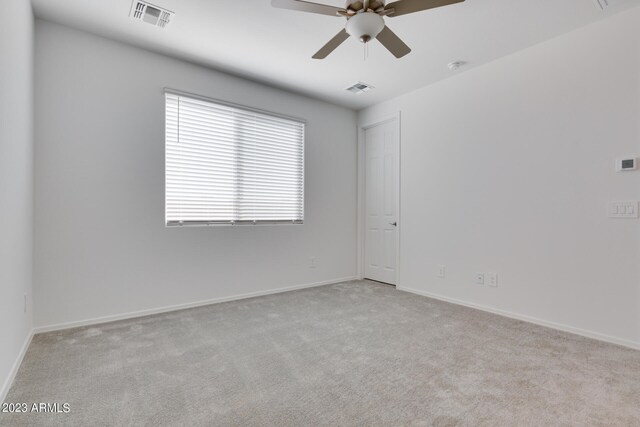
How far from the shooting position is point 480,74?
343 centimetres

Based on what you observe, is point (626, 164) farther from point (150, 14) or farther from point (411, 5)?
point (150, 14)

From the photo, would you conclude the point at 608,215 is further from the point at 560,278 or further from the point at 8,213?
the point at 8,213

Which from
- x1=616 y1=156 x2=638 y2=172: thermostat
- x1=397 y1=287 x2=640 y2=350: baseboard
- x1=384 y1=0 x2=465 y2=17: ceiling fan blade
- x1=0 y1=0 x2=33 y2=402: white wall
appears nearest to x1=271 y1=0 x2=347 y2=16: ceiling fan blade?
x1=384 y1=0 x2=465 y2=17: ceiling fan blade

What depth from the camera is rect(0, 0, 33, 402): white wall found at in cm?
174

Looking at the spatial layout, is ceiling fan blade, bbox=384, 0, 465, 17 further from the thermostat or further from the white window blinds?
the white window blinds

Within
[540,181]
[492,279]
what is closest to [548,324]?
[492,279]

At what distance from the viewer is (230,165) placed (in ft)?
12.2

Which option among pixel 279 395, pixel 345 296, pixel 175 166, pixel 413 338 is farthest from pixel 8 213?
pixel 345 296

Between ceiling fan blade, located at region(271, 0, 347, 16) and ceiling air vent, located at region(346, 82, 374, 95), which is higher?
ceiling air vent, located at region(346, 82, 374, 95)

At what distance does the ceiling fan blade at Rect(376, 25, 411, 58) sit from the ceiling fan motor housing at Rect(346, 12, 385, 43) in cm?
18

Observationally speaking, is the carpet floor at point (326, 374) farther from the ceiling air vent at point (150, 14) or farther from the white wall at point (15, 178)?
the ceiling air vent at point (150, 14)

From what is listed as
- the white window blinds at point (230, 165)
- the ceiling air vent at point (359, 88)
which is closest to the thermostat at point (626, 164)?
the ceiling air vent at point (359, 88)

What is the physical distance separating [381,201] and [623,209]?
2618 millimetres

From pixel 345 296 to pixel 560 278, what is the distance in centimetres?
218
